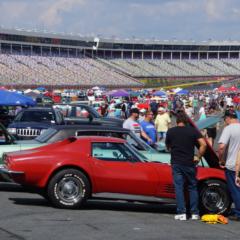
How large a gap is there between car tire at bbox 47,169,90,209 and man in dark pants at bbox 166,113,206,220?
4.45 ft

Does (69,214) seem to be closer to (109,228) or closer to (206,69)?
(109,228)

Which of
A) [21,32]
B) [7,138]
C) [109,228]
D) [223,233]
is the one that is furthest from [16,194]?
[21,32]

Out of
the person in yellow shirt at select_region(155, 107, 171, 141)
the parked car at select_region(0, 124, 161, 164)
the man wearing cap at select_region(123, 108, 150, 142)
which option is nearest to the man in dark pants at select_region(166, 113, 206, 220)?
the parked car at select_region(0, 124, 161, 164)

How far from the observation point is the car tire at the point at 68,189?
9.98 metres

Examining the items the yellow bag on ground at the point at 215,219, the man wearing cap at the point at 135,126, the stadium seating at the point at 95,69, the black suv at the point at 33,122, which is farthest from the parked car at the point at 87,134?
the stadium seating at the point at 95,69

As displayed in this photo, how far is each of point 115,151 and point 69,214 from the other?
1318 mm

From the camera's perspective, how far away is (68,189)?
1002cm

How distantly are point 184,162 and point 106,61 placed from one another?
106 metres

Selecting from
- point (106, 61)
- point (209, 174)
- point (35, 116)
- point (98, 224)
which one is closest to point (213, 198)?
point (209, 174)

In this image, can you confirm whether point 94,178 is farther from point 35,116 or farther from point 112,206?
point 35,116

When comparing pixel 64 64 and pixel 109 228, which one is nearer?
pixel 109 228

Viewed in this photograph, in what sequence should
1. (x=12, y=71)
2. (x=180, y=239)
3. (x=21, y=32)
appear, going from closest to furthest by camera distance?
(x=180, y=239), (x=12, y=71), (x=21, y=32)

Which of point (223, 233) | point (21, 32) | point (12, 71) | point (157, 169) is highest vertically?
point (21, 32)

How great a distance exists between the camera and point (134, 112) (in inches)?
640
